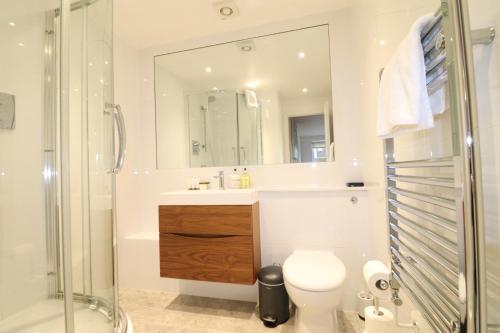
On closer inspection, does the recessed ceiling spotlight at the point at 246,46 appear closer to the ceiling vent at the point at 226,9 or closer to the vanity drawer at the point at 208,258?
the ceiling vent at the point at 226,9

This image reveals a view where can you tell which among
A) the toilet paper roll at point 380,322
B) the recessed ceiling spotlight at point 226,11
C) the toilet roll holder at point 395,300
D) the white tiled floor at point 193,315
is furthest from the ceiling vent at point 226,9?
the white tiled floor at point 193,315

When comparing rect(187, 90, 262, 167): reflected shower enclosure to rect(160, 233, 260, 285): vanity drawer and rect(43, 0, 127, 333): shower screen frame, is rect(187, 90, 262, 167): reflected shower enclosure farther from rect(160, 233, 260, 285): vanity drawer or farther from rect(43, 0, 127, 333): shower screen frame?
rect(43, 0, 127, 333): shower screen frame

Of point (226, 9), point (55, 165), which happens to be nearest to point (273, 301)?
point (55, 165)

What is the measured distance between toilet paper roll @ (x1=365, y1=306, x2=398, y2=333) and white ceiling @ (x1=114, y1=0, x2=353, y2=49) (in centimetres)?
201

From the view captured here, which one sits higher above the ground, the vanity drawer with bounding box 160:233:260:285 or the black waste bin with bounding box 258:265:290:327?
the vanity drawer with bounding box 160:233:260:285

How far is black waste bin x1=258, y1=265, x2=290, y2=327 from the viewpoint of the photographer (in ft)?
4.86

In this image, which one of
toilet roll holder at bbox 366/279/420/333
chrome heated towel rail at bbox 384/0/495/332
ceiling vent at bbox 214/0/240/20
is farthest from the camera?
ceiling vent at bbox 214/0/240/20

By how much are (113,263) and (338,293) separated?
116 centimetres

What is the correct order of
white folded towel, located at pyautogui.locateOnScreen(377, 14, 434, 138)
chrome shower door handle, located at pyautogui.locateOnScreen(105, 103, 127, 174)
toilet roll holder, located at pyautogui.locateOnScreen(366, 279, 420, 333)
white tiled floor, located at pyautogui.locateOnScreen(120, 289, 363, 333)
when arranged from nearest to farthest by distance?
white folded towel, located at pyautogui.locateOnScreen(377, 14, 434, 138) < toilet roll holder, located at pyautogui.locateOnScreen(366, 279, 420, 333) < chrome shower door handle, located at pyautogui.locateOnScreen(105, 103, 127, 174) < white tiled floor, located at pyautogui.locateOnScreen(120, 289, 363, 333)

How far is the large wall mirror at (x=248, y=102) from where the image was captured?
1.91 meters

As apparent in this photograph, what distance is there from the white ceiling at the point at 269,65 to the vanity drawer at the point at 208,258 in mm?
1245

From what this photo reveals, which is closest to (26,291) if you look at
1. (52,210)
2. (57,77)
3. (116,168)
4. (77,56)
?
(52,210)

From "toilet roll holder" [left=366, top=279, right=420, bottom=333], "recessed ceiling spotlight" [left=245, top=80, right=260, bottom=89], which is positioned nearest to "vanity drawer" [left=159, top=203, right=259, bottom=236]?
"toilet roll holder" [left=366, top=279, right=420, bottom=333]

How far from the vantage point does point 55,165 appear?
114cm
